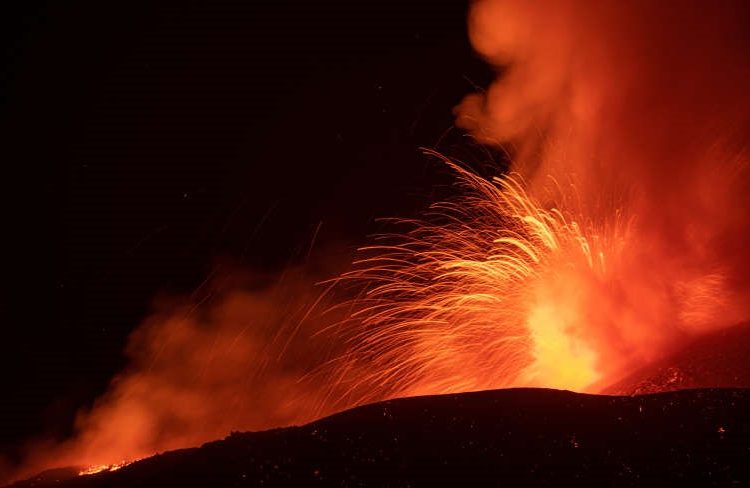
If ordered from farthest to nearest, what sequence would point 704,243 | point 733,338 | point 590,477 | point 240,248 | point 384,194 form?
point 384,194 → point 240,248 → point 704,243 → point 733,338 → point 590,477

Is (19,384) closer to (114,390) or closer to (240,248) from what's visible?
(114,390)

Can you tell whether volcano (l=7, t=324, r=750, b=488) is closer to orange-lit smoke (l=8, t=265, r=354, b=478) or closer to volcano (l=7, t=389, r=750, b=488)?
volcano (l=7, t=389, r=750, b=488)

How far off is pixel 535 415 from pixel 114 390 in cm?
1303

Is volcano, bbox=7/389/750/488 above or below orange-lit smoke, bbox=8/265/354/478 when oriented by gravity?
below

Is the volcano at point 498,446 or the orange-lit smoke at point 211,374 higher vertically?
the orange-lit smoke at point 211,374

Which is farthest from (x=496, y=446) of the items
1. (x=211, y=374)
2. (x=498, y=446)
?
(x=211, y=374)

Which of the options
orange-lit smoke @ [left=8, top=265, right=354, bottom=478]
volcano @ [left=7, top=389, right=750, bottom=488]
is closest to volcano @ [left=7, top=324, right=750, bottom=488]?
volcano @ [left=7, top=389, right=750, bottom=488]

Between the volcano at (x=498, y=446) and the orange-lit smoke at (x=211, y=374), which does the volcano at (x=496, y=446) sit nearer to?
the volcano at (x=498, y=446)

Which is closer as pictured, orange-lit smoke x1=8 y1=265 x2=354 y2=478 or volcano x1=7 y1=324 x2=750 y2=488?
volcano x1=7 y1=324 x2=750 y2=488

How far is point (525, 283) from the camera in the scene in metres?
10.9

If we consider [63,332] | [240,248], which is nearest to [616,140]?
[240,248]

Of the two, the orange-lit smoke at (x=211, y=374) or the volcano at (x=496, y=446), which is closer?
the volcano at (x=496, y=446)

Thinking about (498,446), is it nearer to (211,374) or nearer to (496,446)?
(496,446)

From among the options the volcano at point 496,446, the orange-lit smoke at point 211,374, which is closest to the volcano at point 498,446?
the volcano at point 496,446
